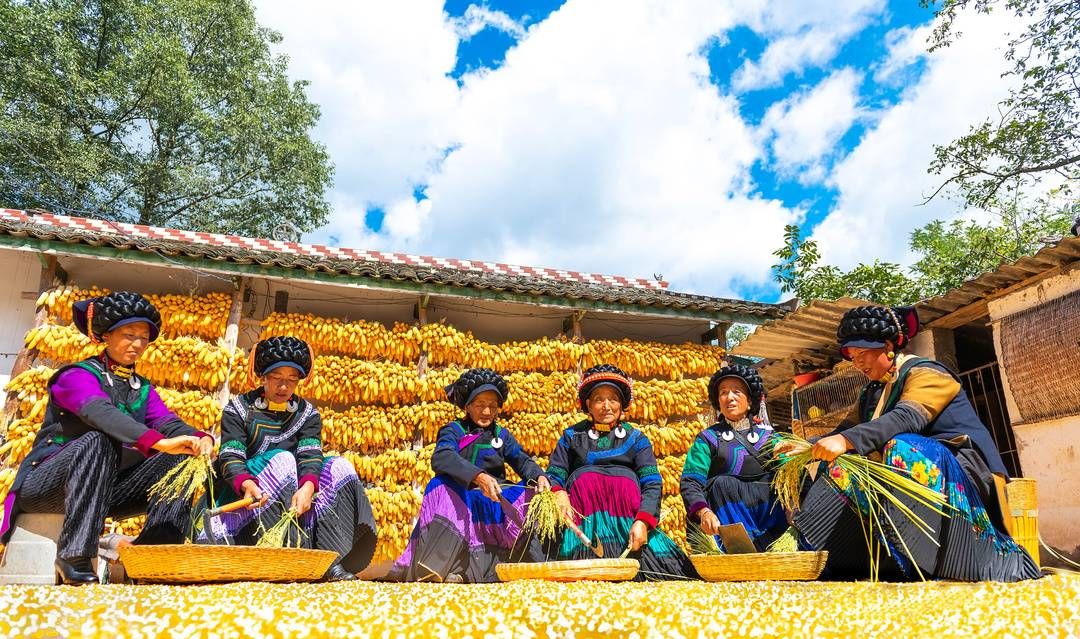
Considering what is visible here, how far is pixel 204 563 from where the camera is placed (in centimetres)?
241

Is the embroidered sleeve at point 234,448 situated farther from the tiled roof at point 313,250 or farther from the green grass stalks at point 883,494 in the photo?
the tiled roof at point 313,250

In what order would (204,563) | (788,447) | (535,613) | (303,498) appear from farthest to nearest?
(303,498) < (788,447) < (204,563) < (535,613)

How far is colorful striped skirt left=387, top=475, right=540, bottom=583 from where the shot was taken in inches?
172

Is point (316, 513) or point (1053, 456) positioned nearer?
point (316, 513)

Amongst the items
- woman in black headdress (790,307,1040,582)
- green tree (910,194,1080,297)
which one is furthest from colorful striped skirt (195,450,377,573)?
green tree (910,194,1080,297)

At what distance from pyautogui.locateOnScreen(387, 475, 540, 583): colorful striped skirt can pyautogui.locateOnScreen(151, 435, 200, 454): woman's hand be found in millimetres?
1667

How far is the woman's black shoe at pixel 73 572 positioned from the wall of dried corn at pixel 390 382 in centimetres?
384

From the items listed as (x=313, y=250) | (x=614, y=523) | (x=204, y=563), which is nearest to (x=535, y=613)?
(x=204, y=563)

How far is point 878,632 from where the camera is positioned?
1.65 meters

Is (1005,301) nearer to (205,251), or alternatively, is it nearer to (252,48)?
(205,251)

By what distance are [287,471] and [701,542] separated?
102 inches

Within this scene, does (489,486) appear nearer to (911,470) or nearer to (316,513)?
(316,513)

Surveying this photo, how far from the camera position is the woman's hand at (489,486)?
4129 millimetres

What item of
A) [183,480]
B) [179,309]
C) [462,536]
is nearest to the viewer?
[183,480]
